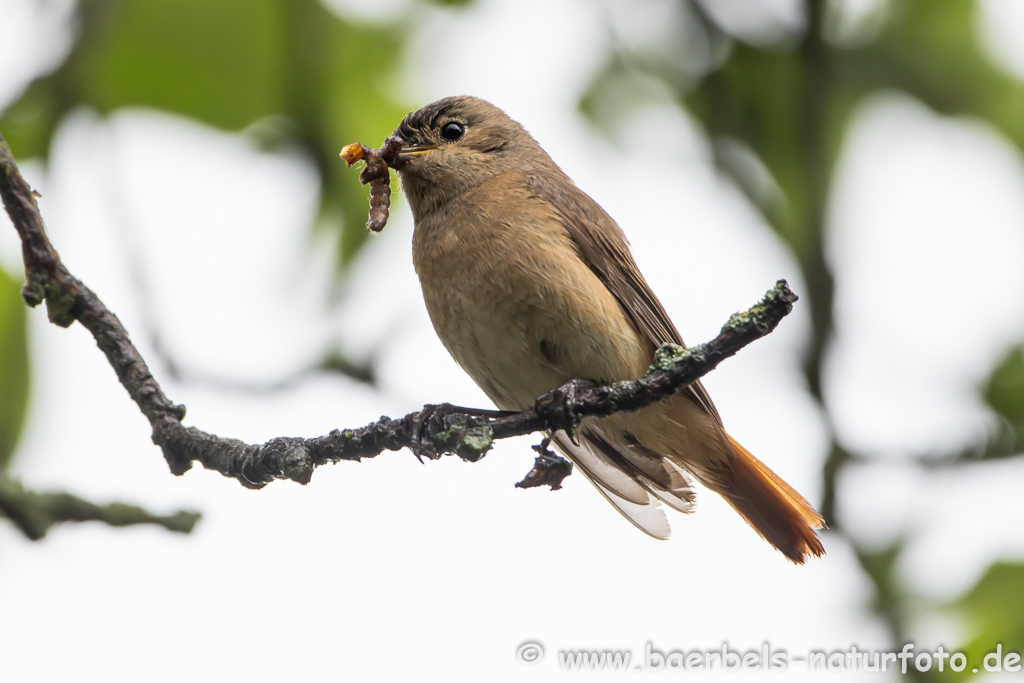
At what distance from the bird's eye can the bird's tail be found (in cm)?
221

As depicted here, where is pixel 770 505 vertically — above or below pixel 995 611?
above

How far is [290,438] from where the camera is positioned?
3.41 metres

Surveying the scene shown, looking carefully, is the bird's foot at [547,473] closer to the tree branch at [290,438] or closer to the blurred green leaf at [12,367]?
the tree branch at [290,438]

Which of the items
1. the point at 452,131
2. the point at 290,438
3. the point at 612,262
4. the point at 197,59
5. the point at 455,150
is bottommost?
the point at 290,438

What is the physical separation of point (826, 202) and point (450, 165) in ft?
6.27

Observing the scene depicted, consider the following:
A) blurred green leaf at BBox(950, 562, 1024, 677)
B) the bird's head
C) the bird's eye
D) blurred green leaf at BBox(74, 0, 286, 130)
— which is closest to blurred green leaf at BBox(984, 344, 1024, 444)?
blurred green leaf at BBox(950, 562, 1024, 677)

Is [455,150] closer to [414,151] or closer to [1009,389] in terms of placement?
[414,151]

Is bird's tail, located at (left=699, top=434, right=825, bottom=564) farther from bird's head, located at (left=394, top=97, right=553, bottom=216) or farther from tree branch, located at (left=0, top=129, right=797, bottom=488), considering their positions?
bird's head, located at (left=394, top=97, right=553, bottom=216)

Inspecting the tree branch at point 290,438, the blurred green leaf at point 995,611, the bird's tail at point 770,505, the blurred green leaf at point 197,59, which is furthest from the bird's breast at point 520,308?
the blurred green leaf at point 995,611

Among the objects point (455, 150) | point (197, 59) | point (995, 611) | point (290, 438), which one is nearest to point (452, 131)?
point (455, 150)

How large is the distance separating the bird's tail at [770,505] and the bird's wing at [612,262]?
362 mm

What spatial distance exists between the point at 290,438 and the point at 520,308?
1.34 metres

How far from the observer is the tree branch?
9.37 feet

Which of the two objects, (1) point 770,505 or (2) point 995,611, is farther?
(1) point 770,505
